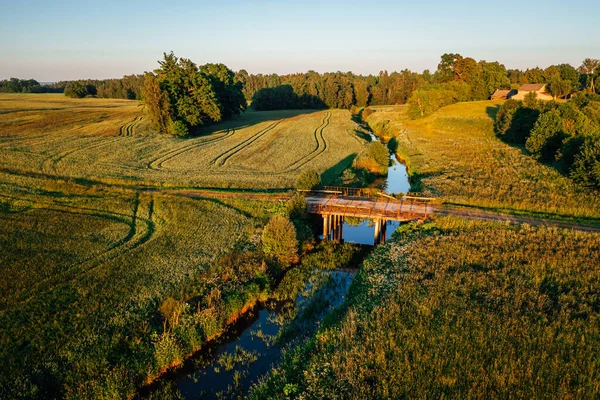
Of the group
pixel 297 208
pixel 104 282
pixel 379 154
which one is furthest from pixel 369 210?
pixel 379 154

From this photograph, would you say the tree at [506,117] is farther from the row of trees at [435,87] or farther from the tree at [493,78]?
the tree at [493,78]

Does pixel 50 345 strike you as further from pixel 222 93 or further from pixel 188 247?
pixel 222 93

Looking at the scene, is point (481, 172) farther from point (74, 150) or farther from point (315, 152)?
point (74, 150)

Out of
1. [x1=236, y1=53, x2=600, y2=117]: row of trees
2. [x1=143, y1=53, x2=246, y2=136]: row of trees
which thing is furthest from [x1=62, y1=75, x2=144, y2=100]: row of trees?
[x1=143, y1=53, x2=246, y2=136]: row of trees

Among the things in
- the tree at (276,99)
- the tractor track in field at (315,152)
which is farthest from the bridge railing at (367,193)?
the tree at (276,99)

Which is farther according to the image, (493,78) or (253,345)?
(493,78)

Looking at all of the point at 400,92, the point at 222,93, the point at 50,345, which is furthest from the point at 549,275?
the point at 400,92

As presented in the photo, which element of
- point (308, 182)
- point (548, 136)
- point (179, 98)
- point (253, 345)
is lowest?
point (253, 345)
